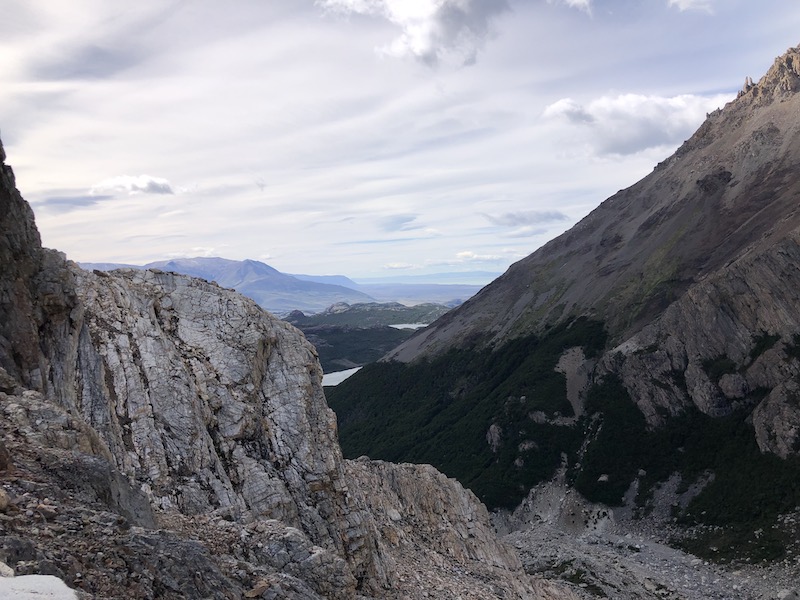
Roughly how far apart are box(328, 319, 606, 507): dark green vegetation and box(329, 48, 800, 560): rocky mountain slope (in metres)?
0.45

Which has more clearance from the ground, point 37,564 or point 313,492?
point 37,564

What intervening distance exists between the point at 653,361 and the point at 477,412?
40141mm

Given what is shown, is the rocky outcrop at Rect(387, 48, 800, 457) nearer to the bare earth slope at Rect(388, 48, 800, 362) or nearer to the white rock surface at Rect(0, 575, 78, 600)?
the bare earth slope at Rect(388, 48, 800, 362)

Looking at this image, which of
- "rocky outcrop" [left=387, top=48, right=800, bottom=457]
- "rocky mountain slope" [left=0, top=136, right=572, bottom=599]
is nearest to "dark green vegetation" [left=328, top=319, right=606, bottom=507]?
"rocky outcrop" [left=387, top=48, right=800, bottom=457]

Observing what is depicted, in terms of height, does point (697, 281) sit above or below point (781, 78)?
below

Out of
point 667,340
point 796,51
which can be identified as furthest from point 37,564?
point 796,51

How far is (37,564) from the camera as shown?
360 inches

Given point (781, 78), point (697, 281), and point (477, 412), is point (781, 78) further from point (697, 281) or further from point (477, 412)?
point (477, 412)

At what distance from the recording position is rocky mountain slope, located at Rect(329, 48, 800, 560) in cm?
7931

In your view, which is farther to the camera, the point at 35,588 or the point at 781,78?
the point at 781,78

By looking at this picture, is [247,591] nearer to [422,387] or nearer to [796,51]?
[422,387]

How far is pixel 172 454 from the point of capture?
65.1ft

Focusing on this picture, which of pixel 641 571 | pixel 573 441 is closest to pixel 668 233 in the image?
pixel 573 441

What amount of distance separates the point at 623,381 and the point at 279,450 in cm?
9117
